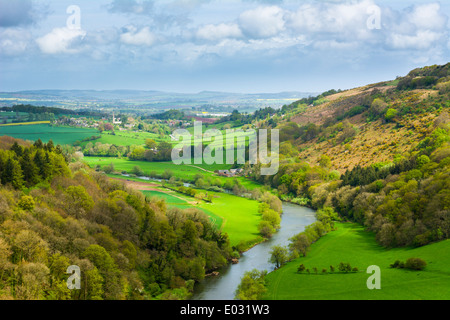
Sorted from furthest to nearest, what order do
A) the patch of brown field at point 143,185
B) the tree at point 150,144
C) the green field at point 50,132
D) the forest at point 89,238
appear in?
the tree at point 150,144, the green field at point 50,132, the patch of brown field at point 143,185, the forest at point 89,238

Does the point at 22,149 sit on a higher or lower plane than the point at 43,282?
higher

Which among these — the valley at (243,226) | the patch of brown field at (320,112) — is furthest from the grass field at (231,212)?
the patch of brown field at (320,112)

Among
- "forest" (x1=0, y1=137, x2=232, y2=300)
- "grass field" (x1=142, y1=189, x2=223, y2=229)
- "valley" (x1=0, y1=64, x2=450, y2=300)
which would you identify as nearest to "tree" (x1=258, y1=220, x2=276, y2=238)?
"valley" (x1=0, y1=64, x2=450, y2=300)

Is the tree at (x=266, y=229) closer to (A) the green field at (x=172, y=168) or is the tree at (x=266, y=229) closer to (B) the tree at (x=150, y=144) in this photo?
(A) the green field at (x=172, y=168)

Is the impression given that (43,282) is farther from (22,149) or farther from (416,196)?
(416,196)

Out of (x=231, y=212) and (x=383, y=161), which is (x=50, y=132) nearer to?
(x=231, y=212)

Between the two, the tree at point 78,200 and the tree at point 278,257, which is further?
the tree at point 278,257

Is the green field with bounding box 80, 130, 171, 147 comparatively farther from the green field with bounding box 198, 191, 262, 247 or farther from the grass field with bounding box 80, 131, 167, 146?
the green field with bounding box 198, 191, 262, 247
